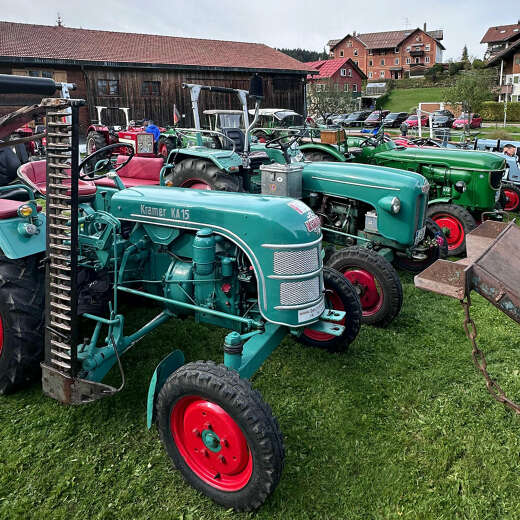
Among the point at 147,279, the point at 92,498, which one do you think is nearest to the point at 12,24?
the point at 147,279

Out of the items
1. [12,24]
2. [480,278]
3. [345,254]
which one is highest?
[12,24]

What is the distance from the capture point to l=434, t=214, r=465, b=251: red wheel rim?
20.0ft

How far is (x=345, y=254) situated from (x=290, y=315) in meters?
1.63

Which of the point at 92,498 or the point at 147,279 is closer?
the point at 92,498

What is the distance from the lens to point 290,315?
2695 millimetres

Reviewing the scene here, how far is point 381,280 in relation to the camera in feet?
13.1

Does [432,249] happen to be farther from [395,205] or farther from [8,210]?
[8,210]

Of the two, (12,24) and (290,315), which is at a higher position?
(12,24)

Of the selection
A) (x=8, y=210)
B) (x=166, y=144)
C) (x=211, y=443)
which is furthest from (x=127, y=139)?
(x=211, y=443)

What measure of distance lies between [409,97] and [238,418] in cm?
4818

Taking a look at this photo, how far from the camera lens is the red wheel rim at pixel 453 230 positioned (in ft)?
20.0

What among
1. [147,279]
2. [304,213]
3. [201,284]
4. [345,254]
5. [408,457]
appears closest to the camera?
[408,457]

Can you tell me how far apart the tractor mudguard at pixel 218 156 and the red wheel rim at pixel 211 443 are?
3.85m

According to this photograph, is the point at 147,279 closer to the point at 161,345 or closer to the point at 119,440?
the point at 161,345
